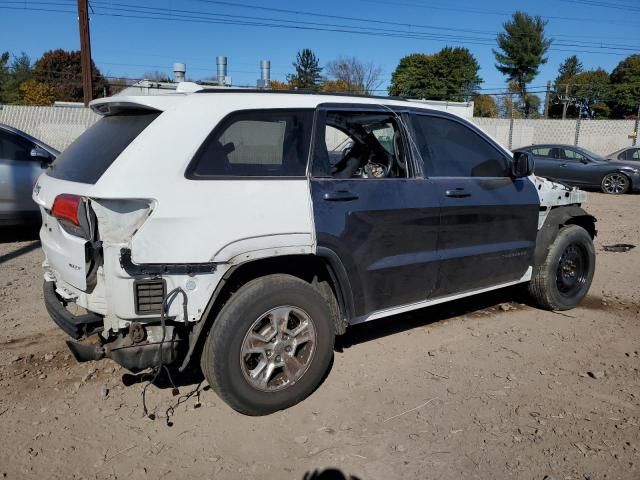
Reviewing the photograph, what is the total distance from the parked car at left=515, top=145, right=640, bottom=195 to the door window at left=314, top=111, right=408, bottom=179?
13389mm

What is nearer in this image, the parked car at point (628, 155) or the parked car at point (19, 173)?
the parked car at point (19, 173)

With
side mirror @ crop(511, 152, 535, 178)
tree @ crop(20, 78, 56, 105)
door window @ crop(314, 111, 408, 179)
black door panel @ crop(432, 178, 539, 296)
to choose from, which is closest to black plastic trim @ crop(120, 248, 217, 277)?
door window @ crop(314, 111, 408, 179)

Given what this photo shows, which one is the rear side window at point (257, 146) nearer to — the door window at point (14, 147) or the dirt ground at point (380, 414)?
the dirt ground at point (380, 414)

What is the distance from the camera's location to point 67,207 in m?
3.10

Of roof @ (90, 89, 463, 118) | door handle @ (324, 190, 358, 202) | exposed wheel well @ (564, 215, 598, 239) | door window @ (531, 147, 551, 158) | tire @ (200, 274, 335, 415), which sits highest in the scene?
roof @ (90, 89, 463, 118)

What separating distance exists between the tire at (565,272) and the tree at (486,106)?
193 feet

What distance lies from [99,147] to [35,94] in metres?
57.6

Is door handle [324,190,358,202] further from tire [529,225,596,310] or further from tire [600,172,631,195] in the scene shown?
tire [600,172,631,195]

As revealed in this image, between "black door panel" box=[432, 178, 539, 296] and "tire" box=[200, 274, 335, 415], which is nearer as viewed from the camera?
"tire" box=[200, 274, 335, 415]

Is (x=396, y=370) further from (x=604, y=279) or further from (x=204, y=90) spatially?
(x=604, y=279)

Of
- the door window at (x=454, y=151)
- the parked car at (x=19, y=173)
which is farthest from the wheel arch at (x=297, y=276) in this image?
the parked car at (x=19, y=173)

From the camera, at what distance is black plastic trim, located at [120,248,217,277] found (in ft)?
9.51

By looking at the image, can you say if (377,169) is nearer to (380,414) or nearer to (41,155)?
(380,414)

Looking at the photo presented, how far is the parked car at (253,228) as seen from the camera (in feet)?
9.74
